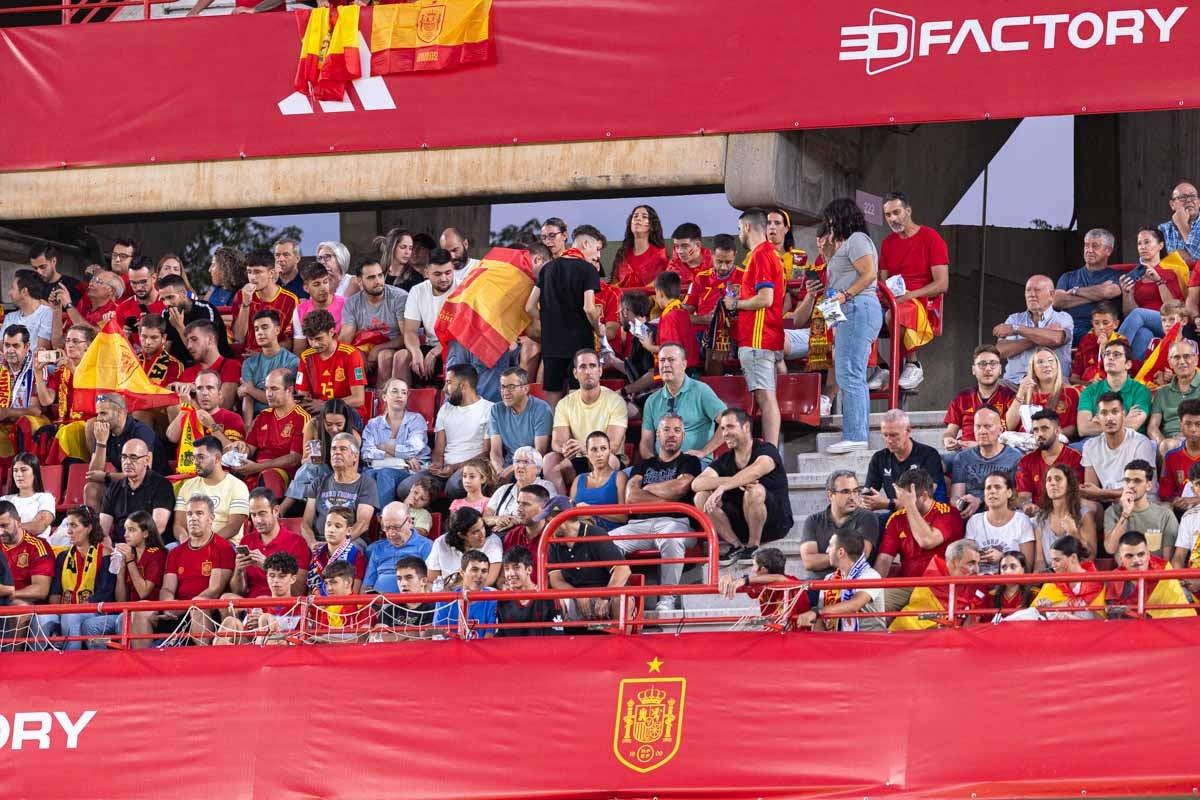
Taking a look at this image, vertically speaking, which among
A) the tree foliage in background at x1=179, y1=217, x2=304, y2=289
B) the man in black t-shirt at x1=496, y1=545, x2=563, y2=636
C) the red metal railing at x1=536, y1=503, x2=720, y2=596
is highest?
the tree foliage in background at x1=179, y1=217, x2=304, y2=289

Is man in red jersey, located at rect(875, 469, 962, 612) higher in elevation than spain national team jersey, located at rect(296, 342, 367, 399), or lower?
lower

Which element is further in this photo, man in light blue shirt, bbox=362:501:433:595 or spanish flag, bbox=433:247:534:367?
spanish flag, bbox=433:247:534:367

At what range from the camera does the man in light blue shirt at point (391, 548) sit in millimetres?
12953

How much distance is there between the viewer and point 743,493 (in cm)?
1280

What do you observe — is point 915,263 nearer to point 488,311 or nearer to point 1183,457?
point 488,311

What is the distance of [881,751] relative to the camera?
10938 mm

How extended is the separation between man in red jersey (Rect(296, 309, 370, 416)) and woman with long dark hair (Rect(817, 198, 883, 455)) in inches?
130

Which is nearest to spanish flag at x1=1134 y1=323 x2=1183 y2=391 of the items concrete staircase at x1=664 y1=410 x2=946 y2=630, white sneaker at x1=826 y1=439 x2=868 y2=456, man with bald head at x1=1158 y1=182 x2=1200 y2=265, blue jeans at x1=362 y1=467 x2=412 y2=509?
man with bald head at x1=1158 y1=182 x2=1200 y2=265

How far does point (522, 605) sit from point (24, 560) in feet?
11.3

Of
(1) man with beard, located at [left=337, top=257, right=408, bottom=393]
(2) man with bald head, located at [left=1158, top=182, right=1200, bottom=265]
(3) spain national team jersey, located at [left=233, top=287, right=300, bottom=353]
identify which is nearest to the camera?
(2) man with bald head, located at [left=1158, top=182, right=1200, bottom=265]

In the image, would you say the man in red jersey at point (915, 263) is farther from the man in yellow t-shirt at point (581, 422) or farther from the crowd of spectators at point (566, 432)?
the man in yellow t-shirt at point (581, 422)

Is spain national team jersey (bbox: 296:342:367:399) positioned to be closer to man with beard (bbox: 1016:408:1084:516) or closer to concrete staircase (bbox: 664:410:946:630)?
concrete staircase (bbox: 664:410:946:630)

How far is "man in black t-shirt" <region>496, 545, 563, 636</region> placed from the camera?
1208 cm

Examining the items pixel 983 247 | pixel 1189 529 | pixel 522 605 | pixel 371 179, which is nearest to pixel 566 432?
pixel 522 605
